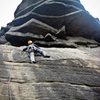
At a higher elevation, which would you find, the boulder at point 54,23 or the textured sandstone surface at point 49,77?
the boulder at point 54,23

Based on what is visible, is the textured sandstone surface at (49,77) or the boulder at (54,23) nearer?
the textured sandstone surface at (49,77)

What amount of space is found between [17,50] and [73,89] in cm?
666

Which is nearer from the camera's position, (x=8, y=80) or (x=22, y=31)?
(x=8, y=80)

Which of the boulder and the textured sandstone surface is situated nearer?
the textured sandstone surface

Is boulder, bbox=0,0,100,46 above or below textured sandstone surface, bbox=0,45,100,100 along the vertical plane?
above

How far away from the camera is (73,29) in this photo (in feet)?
78.3

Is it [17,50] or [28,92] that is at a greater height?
[17,50]

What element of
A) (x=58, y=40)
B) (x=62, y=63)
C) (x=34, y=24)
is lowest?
(x=62, y=63)

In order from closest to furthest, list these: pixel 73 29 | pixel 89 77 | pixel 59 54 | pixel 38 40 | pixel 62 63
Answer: pixel 89 77
pixel 62 63
pixel 59 54
pixel 38 40
pixel 73 29

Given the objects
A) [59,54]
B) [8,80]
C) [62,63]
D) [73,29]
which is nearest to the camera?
[8,80]

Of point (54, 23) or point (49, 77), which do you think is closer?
point (49, 77)

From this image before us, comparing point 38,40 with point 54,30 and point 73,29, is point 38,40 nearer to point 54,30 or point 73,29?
point 54,30

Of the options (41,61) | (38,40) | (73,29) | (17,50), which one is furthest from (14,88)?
(73,29)

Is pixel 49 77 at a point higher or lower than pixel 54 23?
lower
